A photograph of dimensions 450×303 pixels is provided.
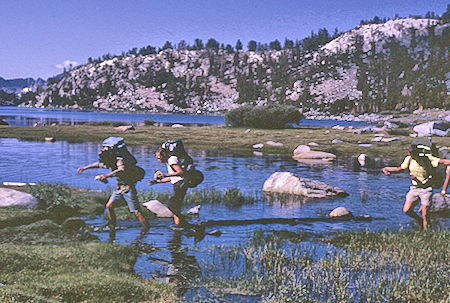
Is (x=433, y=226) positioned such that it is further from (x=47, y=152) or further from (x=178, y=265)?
(x=47, y=152)

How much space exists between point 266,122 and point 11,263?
2129 inches

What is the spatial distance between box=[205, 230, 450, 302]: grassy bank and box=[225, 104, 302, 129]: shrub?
49.2 m

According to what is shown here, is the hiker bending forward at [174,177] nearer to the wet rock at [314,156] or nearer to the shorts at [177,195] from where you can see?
the shorts at [177,195]

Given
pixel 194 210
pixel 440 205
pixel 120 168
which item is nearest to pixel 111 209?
pixel 120 168

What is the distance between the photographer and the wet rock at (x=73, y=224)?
12367 mm

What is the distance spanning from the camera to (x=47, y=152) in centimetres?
3378

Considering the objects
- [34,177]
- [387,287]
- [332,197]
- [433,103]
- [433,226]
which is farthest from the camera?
[433,103]

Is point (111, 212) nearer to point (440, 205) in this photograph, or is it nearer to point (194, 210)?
point (194, 210)

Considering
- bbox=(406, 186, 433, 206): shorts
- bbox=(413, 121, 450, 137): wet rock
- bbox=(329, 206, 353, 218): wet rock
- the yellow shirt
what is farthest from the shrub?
the yellow shirt

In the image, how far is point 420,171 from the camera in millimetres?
12289

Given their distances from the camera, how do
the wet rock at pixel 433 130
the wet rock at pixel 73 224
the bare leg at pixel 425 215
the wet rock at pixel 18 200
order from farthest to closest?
1. the wet rock at pixel 433 130
2. the wet rock at pixel 18 200
3. the bare leg at pixel 425 215
4. the wet rock at pixel 73 224

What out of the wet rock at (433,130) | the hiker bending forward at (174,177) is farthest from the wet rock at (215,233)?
the wet rock at (433,130)

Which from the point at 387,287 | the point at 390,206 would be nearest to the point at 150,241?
the point at 387,287

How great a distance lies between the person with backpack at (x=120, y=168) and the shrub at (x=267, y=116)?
49483 mm
